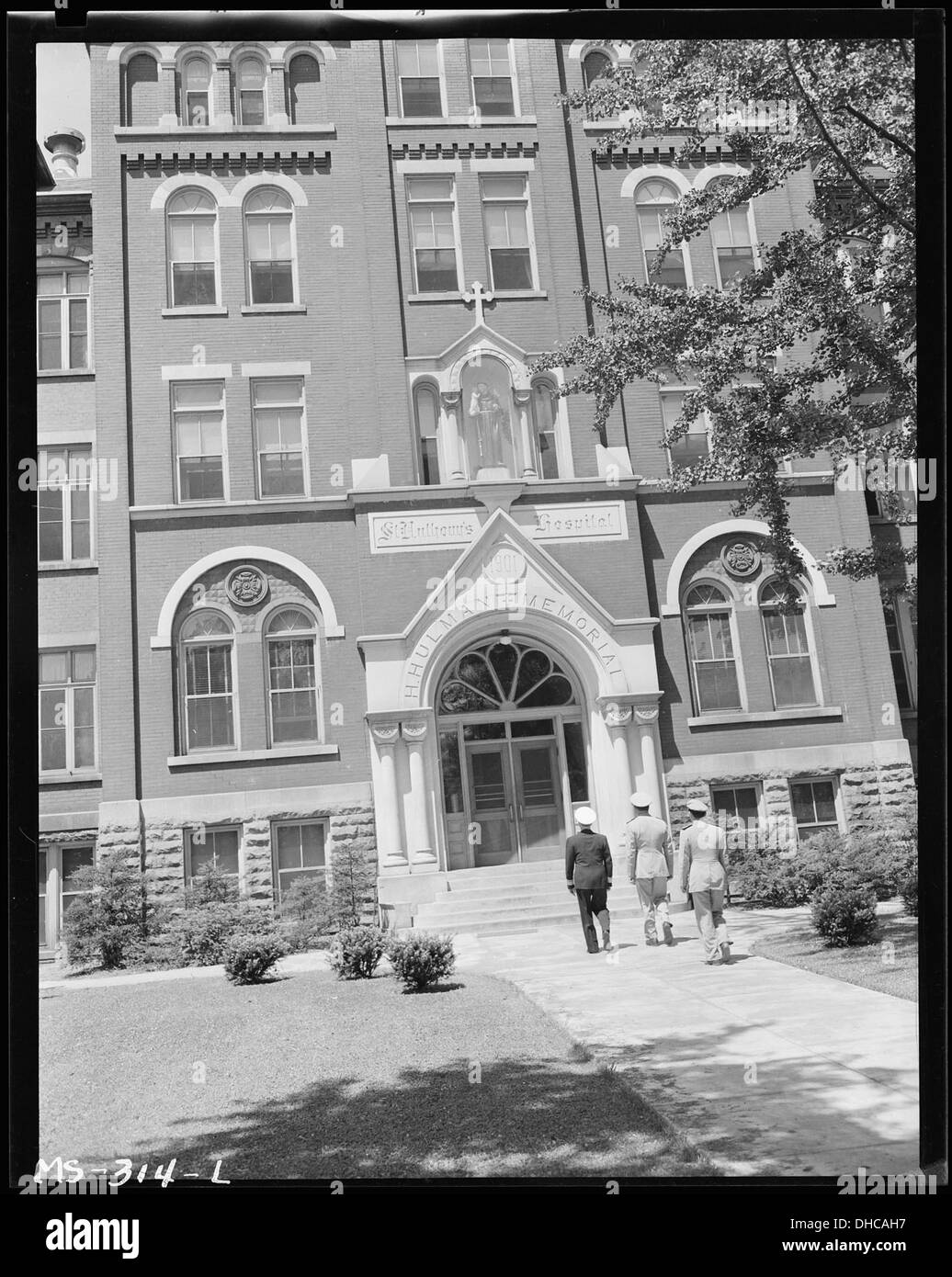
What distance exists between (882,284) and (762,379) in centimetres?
110

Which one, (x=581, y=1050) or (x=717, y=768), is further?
(x=717, y=768)

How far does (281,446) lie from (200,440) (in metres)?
0.81

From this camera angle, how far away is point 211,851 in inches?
346

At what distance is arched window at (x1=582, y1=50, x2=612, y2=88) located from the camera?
312 inches

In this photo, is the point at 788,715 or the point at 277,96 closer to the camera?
the point at 277,96

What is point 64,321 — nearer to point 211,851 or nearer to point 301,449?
point 301,449

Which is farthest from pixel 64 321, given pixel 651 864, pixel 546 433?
pixel 651 864

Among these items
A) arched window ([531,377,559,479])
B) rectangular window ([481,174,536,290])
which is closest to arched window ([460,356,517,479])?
arched window ([531,377,559,479])

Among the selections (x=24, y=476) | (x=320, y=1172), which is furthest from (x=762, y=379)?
(x=320, y=1172)

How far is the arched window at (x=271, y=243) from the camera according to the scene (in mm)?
9211

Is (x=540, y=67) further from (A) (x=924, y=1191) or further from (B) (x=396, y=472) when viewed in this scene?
(A) (x=924, y=1191)

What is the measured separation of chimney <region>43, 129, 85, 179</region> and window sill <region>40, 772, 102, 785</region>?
4.57 metres

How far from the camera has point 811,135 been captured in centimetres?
780

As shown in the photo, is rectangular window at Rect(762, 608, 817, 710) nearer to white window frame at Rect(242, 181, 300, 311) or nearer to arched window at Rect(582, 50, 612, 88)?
arched window at Rect(582, 50, 612, 88)
